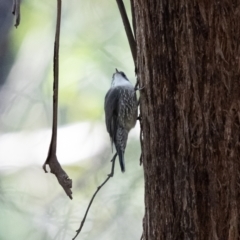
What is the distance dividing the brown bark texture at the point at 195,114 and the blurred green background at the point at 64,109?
755 millimetres

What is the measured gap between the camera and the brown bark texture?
2.35ft

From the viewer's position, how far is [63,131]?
153cm

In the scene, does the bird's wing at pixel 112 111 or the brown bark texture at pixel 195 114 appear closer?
the brown bark texture at pixel 195 114

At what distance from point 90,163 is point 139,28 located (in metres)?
0.80

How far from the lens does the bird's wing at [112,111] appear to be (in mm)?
1267

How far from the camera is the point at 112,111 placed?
1280 millimetres

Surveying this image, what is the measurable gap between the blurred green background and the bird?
24 centimetres

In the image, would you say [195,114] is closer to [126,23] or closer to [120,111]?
[126,23]

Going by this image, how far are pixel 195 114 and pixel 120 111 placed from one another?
20.9 inches

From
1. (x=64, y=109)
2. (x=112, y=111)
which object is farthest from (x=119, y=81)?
(x=64, y=109)

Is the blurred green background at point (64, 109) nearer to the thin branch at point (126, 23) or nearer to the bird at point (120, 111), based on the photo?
the bird at point (120, 111)

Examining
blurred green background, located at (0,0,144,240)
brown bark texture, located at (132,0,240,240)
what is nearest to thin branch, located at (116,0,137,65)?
brown bark texture, located at (132,0,240,240)

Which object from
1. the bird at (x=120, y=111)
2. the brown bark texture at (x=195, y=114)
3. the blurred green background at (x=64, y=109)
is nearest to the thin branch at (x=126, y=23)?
the brown bark texture at (x=195, y=114)

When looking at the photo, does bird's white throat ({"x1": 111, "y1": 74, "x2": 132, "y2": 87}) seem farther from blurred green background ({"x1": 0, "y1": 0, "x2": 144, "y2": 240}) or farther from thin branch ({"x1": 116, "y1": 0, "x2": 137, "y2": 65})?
thin branch ({"x1": 116, "y1": 0, "x2": 137, "y2": 65})
